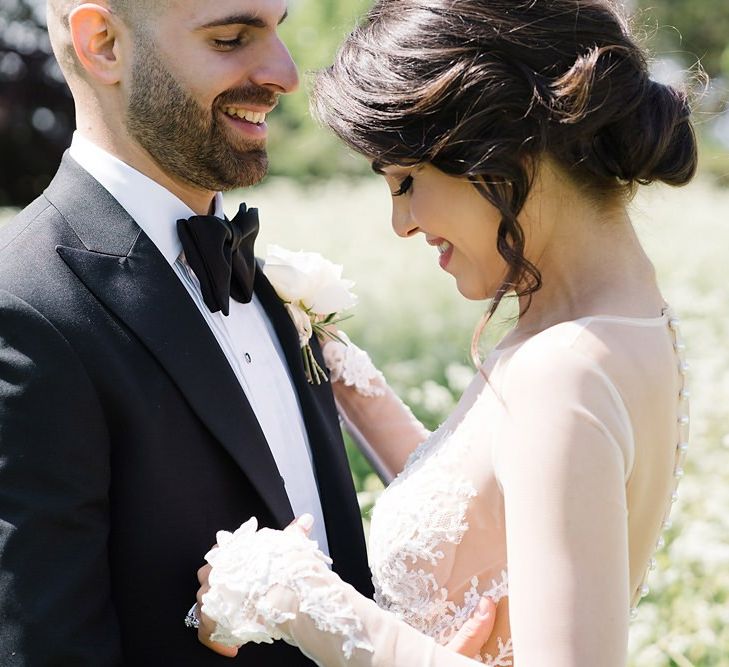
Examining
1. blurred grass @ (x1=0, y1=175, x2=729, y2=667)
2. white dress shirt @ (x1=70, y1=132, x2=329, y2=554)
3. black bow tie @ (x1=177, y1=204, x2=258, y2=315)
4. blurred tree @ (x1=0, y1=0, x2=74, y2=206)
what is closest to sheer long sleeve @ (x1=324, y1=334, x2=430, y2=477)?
white dress shirt @ (x1=70, y1=132, x2=329, y2=554)

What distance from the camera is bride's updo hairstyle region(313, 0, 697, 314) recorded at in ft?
6.48

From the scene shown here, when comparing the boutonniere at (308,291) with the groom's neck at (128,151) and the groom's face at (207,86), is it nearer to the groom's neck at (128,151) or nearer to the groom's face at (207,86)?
the groom's face at (207,86)

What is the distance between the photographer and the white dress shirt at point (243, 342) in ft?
8.32

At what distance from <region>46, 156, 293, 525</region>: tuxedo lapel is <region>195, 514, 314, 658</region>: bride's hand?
23cm

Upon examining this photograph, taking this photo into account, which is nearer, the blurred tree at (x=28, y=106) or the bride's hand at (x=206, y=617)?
the bride's hand at (x=206, y=617)

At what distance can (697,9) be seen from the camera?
1400 inches

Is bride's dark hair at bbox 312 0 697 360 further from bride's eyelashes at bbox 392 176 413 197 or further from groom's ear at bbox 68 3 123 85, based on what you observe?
groom's ear at bbox 68 3 123 85

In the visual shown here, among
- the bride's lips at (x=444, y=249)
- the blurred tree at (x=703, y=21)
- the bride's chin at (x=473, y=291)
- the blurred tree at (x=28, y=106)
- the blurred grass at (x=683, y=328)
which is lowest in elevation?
the blurred tree at (x=703, y=21)

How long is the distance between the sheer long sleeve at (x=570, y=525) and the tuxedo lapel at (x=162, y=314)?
760 mm

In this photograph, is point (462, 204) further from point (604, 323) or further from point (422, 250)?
point (422, 250)

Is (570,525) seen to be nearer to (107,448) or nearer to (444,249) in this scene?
(444,249)

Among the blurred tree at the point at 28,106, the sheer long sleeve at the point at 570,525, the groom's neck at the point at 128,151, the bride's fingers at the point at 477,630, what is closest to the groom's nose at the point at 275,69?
the groom's neck at the point at 128,151

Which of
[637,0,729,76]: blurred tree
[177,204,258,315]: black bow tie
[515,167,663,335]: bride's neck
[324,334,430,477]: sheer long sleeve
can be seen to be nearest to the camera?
[515,167,663,335]: bride's neck

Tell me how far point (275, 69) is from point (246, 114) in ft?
0.50
